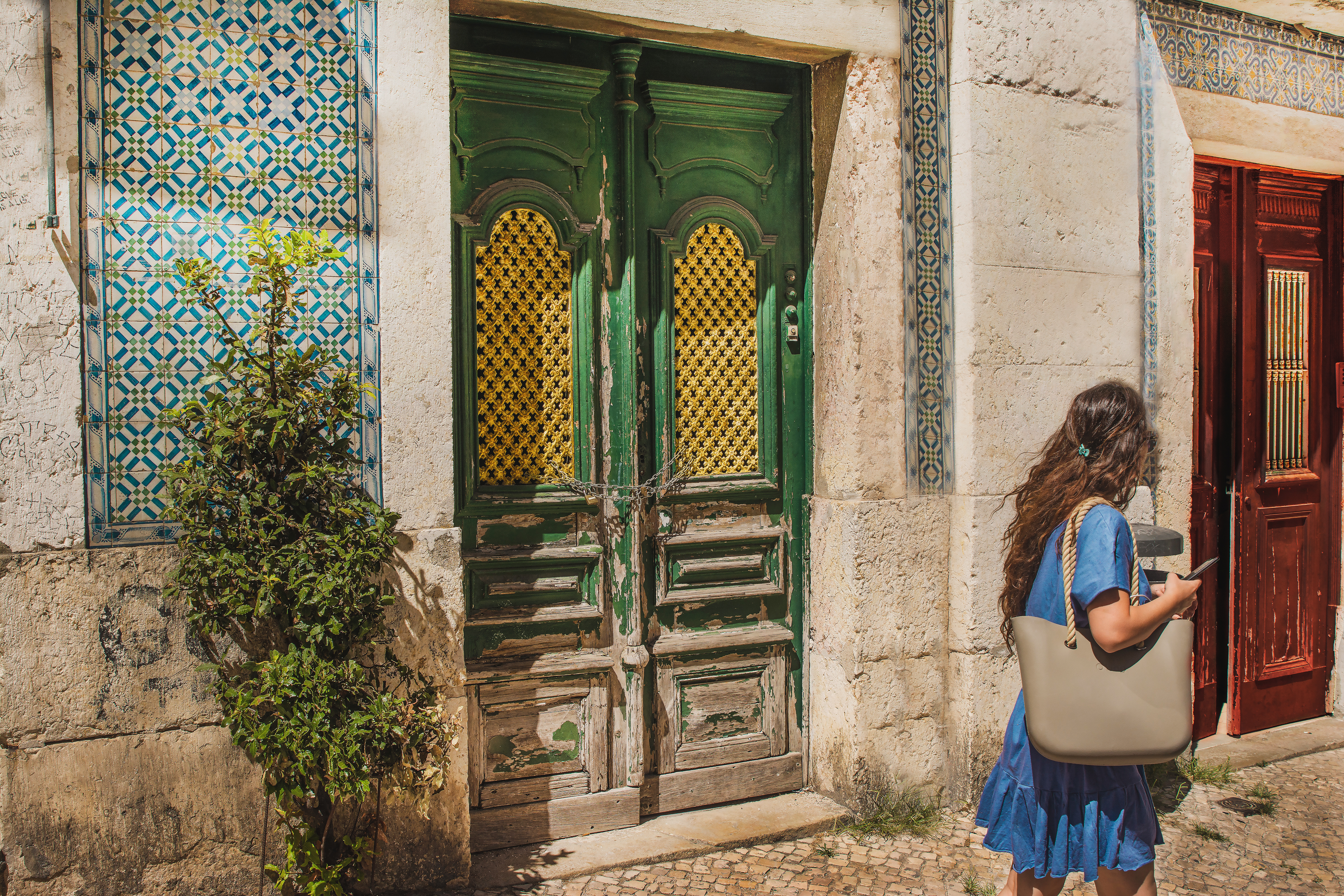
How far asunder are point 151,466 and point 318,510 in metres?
0.55

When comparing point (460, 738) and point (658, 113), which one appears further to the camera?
point (658, 113)

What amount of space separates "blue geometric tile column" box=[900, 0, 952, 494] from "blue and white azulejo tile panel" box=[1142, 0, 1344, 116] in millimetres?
1183

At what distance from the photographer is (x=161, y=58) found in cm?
275

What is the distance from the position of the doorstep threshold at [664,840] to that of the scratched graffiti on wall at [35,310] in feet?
5.75

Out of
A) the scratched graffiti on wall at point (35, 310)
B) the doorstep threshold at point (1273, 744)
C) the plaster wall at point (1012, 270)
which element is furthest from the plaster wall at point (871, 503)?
the scratched graffiti on wall at point (35, 310)

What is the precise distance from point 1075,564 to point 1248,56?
11.6 ft

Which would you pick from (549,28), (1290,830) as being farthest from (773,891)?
(549,28)

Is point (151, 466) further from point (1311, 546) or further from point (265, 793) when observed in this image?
point (1311, 546)

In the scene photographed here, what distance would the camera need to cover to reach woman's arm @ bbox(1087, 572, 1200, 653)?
2107 mm

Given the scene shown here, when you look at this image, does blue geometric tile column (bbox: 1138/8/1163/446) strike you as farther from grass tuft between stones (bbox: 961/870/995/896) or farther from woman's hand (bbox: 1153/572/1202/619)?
woman's hand (bbox: 1153/572/1202/619)

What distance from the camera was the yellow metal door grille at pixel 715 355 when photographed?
12.2 feet

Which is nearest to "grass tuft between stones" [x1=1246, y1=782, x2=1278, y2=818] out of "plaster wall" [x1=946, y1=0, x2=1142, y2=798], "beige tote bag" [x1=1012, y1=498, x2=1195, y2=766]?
"plaster wall" [x1=946, y1=0, x2=1142, y2=798]

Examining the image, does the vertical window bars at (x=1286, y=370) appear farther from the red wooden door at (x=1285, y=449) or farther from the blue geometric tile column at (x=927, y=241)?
the blue geometric tile column at (x=927, y=241)

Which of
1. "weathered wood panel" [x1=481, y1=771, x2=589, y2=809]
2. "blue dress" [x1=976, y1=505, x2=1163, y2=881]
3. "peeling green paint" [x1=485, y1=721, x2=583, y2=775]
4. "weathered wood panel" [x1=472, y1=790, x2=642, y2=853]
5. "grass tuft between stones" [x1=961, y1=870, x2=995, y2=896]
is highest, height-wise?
"blue dress" [x1=976, y1=505, x2=1163, y2=881]
